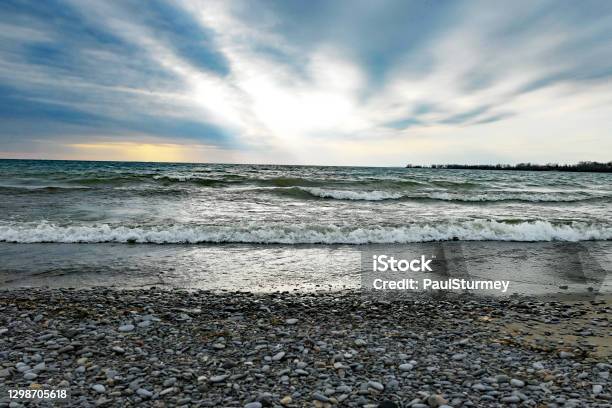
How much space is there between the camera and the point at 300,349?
4215mm

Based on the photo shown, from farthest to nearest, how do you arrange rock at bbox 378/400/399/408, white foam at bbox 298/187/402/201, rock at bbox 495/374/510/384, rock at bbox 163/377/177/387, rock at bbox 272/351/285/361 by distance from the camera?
1. white foam at bbox 298/187/402/201
2. rock at bbox 272/351/285/361
3. rock at bbox 495/374/510/384
4. rock at bbox 163/377/177/387
5. rock at bbox 378/400/399/408

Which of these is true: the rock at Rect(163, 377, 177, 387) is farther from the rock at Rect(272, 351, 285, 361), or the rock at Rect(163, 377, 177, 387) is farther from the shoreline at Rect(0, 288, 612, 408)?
the rock at Rect(272, 351, 285, 361)

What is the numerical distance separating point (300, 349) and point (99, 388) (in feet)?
6.94

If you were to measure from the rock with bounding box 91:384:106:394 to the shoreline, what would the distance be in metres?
0.01

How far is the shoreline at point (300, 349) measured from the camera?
336cm

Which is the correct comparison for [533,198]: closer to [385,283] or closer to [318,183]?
[318,183]

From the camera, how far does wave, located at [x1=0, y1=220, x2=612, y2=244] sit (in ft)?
34.3

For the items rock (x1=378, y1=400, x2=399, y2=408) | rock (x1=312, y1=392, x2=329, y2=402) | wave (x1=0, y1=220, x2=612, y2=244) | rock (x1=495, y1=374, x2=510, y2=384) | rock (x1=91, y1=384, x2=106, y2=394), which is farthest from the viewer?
wave (x1=0, y1=220, x2=612, y2=244)

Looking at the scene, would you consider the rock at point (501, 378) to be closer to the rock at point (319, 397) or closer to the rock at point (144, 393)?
the rock at point (319, 397)

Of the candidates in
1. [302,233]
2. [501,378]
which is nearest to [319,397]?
[501,378]

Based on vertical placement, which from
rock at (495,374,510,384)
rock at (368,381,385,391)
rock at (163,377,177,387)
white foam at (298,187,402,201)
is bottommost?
rock at (495,374,510,384)

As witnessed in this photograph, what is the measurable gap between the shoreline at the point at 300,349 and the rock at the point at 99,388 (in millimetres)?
13

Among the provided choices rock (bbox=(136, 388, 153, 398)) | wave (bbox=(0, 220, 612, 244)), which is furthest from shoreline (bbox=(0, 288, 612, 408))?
wave (bbox=(0, 220, 612, 244))

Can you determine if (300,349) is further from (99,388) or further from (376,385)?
(99,388)
